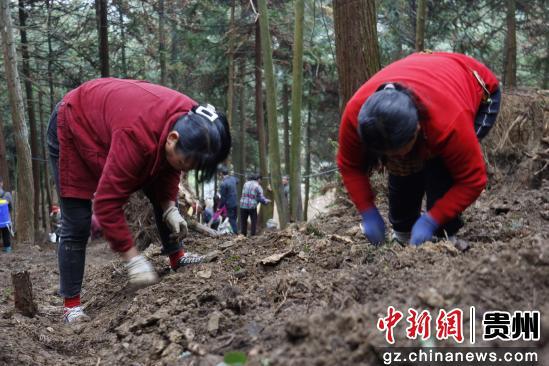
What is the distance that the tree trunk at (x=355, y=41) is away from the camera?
5.81 metres

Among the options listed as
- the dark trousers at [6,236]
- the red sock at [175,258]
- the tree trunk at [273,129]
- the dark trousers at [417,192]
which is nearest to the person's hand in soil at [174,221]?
the red sock at [175,258]

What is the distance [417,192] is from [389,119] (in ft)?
3.78

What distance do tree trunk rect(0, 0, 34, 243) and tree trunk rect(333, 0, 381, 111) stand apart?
796cm

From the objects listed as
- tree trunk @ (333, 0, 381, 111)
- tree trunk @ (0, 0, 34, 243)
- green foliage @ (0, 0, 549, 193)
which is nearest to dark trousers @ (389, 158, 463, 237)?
tree trunk @ (333, 0, 381, 111)

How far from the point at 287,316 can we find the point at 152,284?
1.44 m

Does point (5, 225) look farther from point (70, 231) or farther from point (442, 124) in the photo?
point (442, 124)

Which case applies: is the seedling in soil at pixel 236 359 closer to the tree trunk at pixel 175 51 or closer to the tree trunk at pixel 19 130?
the tree trunk at pixel 19 130

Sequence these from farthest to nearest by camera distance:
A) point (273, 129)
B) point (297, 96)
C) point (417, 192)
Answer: point (273, 129) → point (297, 96) → point (417, 192)

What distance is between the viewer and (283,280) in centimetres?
273

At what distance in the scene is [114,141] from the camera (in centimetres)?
302

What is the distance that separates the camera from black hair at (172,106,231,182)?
2898mm

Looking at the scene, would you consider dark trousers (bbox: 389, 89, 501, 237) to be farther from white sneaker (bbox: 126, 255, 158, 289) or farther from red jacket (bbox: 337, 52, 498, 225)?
white sneaker (bbox: 126, 255, 158, 289)

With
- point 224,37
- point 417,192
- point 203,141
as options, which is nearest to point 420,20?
point 417,192

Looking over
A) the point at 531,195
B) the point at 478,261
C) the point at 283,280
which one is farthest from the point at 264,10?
the point at 478,261
